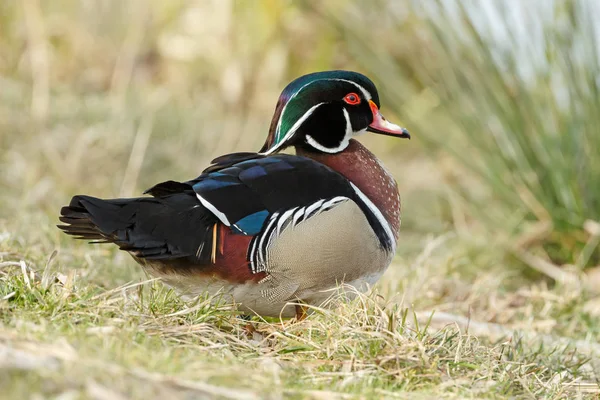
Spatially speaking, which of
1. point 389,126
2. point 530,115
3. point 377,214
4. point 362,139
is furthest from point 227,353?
point 362,139

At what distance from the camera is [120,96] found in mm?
6836

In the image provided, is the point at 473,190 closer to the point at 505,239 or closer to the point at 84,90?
the point at 505,239

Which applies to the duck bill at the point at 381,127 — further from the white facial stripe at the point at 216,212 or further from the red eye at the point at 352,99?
the white facial stripe at the point at 216,212

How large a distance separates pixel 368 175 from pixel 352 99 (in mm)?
284

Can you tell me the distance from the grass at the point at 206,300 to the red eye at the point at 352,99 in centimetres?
71

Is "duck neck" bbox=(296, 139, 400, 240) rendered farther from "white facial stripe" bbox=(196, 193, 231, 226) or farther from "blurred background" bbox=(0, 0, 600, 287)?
"blurred background" bbox=(0, 0, 600, 287)

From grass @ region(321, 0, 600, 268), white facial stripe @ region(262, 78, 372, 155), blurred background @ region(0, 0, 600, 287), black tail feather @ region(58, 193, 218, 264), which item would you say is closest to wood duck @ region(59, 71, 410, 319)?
black tail feather @ region(58, 193, 218, 264)

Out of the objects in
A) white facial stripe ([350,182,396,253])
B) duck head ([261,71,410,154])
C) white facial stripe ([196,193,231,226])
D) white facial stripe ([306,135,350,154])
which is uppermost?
duck head ([261,71,410,154])

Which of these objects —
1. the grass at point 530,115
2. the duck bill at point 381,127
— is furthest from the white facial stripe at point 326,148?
the grass at point 530,115

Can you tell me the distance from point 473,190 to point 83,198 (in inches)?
154

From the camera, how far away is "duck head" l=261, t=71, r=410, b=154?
2887 millimetres

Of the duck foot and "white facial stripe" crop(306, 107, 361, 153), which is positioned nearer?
the duck foot

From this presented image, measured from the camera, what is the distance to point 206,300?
2.49 metres

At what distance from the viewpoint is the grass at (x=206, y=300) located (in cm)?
199
